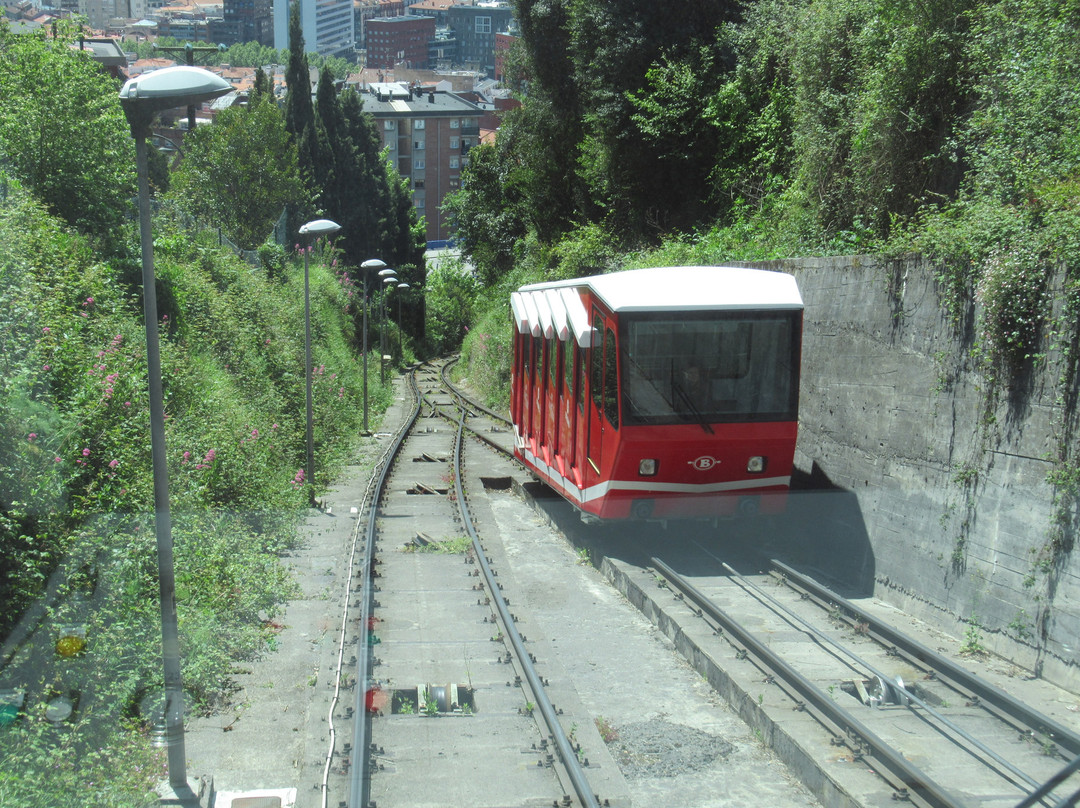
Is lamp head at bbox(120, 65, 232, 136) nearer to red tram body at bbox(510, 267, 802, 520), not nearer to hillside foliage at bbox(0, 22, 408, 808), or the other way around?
hillside foliage at bbox(0, 22, 408, 808)

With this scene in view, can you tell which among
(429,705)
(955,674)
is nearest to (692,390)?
(955,674)

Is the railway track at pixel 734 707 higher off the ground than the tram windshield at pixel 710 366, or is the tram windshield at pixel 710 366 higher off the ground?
the tram windshield at pixel 710 366

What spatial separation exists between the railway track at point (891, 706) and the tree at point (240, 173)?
1192 inches

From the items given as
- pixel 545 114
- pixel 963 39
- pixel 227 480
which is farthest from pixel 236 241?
pixel 963 39

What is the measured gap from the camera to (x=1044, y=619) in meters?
7.12

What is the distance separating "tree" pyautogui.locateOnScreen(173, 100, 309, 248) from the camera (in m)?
34.9

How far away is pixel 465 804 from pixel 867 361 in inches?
250

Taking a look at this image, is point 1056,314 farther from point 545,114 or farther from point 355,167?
point 355,167

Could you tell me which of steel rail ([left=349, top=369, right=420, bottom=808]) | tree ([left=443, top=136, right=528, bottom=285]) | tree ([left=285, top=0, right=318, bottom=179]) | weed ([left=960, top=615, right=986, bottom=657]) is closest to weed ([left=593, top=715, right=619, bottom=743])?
steel rail ([left=349, top=369, right=420, bottom=808])

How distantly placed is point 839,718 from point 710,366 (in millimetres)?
4659

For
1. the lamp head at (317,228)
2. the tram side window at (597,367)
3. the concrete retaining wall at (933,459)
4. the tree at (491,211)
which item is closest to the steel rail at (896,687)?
the concrete retaining wall at (933,459)

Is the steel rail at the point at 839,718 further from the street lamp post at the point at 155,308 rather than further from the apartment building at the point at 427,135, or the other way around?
the apartment building at the point at 427,135

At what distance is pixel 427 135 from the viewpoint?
343 ft

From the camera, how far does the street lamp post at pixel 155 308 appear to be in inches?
218
